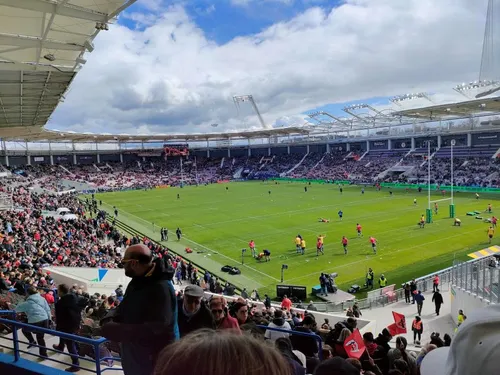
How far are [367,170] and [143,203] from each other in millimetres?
44610

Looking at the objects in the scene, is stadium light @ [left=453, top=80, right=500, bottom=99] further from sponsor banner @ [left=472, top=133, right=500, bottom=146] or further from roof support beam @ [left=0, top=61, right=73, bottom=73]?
roof support beam @ [left=0, top=61, right=73, bottom=73]

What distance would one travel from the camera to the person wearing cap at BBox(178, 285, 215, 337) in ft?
12.9

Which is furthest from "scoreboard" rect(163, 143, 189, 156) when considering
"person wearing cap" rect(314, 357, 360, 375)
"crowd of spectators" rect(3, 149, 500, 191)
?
"person wearing cap" rect(314, 357, 360, 375)

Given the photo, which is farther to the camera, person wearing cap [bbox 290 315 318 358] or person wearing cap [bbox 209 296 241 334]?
person wearing cap [bbox 290 315 318 358]

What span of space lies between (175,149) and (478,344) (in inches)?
3997

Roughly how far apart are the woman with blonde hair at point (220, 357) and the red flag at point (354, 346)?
17.5 feet

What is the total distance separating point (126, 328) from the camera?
287cm

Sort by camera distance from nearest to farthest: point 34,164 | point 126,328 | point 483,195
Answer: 1. point 126,328
2. point 483,195
3. point 34,164

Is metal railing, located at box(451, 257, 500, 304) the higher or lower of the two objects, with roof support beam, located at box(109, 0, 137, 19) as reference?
lower

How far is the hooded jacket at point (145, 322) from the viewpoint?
288 cm

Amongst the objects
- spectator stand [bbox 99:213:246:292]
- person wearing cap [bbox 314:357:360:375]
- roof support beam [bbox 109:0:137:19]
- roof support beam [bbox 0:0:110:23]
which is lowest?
spectator stand [bbox 99:213:246:292]

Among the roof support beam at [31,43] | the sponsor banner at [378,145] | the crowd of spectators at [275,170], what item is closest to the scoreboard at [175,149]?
the crowd of spectators at [275,170]

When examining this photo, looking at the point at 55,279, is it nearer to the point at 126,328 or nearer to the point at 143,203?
the point at 126,328

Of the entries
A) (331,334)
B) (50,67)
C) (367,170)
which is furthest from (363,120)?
(331,334)
